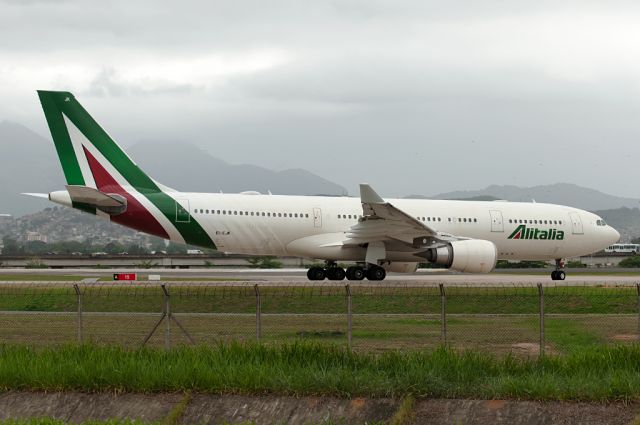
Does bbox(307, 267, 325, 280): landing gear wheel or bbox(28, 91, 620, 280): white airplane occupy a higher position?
bbox(28, 91, 620, 280): white airplane

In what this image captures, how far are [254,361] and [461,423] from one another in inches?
141

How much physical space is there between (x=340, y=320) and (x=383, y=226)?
13.0 metres

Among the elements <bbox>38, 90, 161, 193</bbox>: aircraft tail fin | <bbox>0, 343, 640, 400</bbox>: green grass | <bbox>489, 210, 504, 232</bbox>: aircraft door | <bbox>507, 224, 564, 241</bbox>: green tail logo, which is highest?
<bbox>38, 90, 161, 193</bbox>: aircraft tail fin

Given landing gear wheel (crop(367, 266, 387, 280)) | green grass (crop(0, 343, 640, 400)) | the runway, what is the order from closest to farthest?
green grass (crop(0, 343, 640, 400)), the runway, landing gear wheel (crop(367, 266, 387, 280))

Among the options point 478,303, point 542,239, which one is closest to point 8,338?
point 478,303

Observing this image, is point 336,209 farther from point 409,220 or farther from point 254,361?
point 254,361

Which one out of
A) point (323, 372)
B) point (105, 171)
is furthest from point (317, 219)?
point (323, 372)

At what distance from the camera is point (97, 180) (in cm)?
3281

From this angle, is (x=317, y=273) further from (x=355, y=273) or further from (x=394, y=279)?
(x=394, y=279)

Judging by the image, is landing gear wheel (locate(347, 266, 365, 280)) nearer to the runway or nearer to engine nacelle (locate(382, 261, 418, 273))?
the runway

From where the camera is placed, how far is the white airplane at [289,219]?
32.6m

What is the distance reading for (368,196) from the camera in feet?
105

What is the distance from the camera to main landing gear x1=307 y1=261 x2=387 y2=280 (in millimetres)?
34594

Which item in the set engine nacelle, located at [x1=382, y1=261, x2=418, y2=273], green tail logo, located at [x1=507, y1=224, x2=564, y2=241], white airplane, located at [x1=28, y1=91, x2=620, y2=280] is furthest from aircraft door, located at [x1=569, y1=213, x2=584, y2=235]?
engine nacelle, located at [x1=382, y1=261, x2=418, y2=273]
